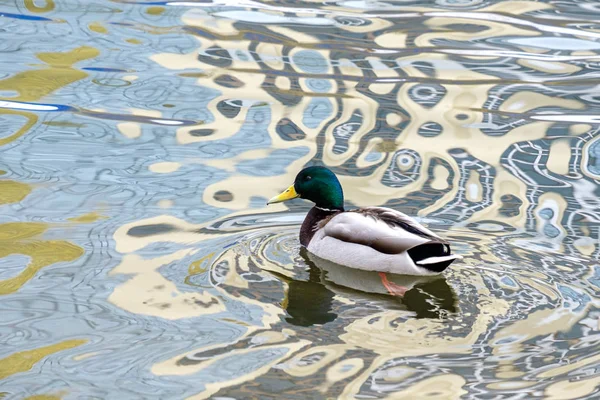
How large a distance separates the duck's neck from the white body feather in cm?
7

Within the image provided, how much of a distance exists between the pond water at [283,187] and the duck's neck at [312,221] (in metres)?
0.10

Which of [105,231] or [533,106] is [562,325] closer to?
[105,231]

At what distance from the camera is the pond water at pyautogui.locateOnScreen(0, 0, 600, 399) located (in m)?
5.30

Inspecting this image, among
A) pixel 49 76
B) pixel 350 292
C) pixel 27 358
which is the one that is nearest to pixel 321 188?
pixel 350 292

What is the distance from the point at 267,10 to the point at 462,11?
2038mm

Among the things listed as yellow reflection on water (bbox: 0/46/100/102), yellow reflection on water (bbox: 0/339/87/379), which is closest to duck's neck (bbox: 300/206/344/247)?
yellow reflection on water (bbox: 0/339/87/379)

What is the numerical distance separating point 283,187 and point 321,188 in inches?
28.3

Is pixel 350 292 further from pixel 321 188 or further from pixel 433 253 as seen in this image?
pixel 321 188

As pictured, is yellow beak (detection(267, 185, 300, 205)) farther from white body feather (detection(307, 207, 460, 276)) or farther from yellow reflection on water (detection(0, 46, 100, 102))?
yellow reflection on water (detection(0, 46, 100, 102))

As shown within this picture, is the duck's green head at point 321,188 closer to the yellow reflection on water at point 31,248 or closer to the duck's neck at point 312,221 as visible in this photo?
the duck's neck at point 312,221

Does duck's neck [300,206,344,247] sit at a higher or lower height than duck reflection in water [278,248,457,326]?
higher

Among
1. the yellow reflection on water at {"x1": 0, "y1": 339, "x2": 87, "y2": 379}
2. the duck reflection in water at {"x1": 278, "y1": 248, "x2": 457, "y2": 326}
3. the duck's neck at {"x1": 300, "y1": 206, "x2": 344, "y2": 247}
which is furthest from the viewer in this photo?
the duck's neck at {"x1": 300, "y1": 206, "x2": 344, "y2": 247}

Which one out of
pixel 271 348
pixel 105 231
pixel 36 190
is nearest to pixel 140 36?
pixel 36 190

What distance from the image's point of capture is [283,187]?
25.8ft
